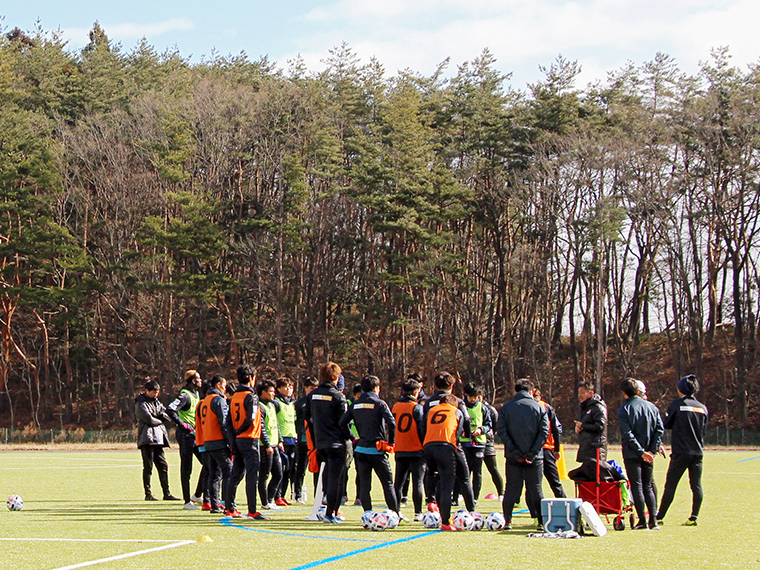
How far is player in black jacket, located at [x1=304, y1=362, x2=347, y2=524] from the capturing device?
11242 mm

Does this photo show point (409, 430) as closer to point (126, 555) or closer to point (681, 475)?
point (681, 475)

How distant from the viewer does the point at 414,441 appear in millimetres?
11695

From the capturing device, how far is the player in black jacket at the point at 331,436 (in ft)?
36.9

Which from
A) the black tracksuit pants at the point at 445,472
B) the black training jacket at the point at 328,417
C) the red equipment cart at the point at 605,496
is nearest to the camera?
the black tracksuit pants at the point at 445,472

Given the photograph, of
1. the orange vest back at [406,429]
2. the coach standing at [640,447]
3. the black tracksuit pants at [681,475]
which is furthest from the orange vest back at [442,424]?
the black tracksuit pants at [681,475]

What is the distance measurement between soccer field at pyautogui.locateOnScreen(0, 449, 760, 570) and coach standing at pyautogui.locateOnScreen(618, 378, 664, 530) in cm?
33

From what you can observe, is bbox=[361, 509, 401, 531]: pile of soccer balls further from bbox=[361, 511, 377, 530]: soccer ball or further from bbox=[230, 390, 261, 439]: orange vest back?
bbox=[230, 390, 261, 439]: orange vest back

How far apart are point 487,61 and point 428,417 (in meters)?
45.3

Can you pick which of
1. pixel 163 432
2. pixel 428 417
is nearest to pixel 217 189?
pixel 163 432

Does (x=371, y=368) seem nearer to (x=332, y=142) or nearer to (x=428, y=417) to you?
(x=332, y=142)

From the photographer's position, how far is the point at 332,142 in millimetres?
51406

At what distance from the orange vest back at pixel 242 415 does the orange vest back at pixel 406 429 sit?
1859 millimetres

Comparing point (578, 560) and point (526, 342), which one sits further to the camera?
point (526, 342)

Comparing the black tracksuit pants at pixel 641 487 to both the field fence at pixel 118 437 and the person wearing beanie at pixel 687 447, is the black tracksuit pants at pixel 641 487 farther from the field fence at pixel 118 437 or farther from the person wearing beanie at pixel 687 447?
the field fence at pixel 118 437
